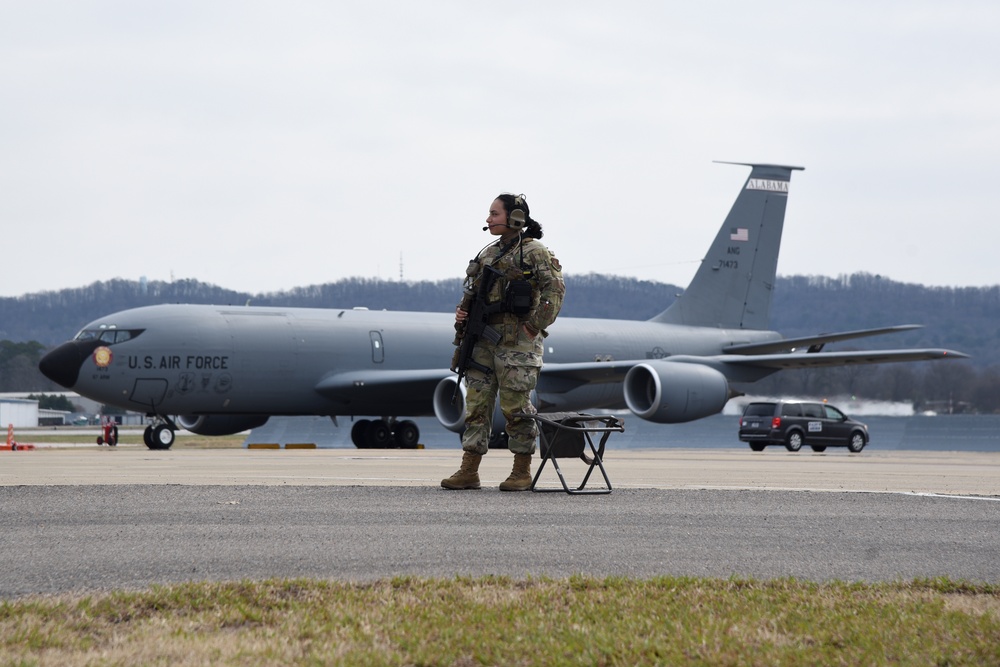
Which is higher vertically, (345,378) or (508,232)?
(508,232)

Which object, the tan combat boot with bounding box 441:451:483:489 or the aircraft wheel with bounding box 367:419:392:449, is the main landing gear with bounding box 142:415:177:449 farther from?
the tan combat boot with bounding box 441:451:483:489

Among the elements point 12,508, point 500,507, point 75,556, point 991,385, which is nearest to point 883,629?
point 75,556

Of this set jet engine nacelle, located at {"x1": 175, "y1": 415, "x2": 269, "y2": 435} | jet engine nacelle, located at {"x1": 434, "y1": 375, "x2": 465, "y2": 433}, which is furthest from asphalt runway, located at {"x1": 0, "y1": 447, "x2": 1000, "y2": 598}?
jet engine nacelle, located at {"x1": 175, "y1": 415, "x2": 269, "y2": 435}

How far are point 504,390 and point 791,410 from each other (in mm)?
22617

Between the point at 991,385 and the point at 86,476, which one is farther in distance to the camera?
the point at 991,385

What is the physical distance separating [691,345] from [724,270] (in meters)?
2.49

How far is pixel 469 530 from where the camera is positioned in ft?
20.7

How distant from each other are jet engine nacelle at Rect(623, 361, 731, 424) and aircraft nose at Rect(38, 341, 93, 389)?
9.45 metres

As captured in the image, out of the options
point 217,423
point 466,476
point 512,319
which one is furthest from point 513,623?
point 217,423

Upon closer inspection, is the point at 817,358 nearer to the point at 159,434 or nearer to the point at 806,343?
the point at 806,343

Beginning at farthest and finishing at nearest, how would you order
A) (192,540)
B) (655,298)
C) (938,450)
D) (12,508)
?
(655,298) < (938,450) < (12,508) < (192,540)

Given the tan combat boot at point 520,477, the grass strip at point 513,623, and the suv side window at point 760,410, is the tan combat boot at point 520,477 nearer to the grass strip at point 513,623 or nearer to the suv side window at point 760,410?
the grass strip at point 513,623

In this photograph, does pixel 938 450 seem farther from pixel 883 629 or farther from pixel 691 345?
pixel 883 629

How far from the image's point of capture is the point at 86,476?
10.8 m
